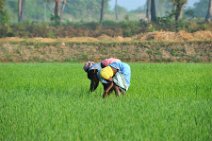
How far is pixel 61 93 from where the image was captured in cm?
910

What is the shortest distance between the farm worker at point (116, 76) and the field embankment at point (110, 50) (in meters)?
13.7

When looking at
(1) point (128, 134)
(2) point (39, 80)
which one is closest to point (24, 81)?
(2) point (39, 80)

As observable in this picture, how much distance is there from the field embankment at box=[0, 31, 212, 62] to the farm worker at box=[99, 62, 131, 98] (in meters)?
13.7

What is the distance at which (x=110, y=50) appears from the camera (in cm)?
2289

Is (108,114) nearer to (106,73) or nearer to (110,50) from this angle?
(106,73)

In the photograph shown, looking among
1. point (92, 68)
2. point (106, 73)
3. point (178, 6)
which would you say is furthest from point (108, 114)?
point (178, 6)

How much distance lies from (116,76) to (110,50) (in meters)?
14.7

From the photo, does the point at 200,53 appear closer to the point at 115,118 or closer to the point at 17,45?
the point at 17,45

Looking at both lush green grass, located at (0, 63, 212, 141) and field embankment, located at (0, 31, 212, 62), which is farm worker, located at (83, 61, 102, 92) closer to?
lush green grass, located at (0, 63, 212, 141)

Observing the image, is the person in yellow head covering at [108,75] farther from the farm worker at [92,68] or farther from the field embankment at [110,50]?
the field embankment at [110,50]

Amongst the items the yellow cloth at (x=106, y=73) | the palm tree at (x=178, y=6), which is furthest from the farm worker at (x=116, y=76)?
the palm tree at (x=178, y=6)

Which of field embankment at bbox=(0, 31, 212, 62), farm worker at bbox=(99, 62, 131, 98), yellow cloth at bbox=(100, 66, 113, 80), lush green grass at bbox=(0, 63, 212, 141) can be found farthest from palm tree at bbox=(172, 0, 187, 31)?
yellow cloth at bbox=(100, 66, 113, 80)

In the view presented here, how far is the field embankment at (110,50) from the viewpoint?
21984 millimetres

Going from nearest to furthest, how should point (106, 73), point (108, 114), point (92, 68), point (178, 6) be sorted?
point (108, 114)
point (106, 73)
point (92, 68)
point (178, 6)
